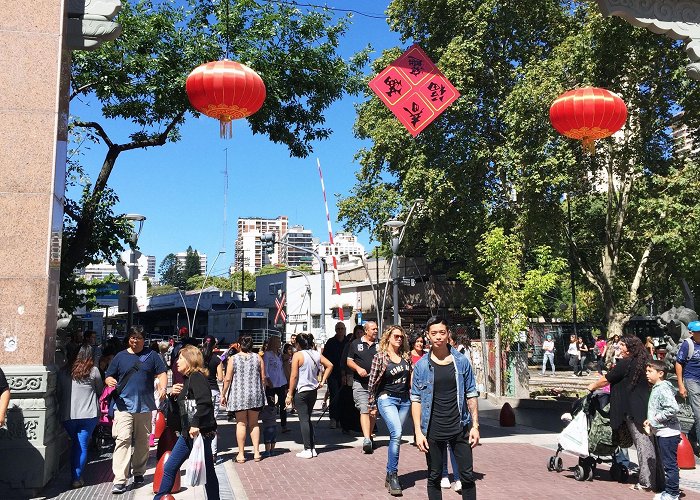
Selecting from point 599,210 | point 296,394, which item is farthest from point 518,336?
point 599,210

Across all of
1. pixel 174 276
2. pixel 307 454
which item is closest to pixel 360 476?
pixel 307 454

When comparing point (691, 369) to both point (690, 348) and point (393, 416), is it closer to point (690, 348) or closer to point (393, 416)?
point (690, 348)

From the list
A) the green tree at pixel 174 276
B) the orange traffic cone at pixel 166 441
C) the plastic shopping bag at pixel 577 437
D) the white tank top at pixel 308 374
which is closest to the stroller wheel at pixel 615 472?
the plastic shopping bag at pixel 577 437

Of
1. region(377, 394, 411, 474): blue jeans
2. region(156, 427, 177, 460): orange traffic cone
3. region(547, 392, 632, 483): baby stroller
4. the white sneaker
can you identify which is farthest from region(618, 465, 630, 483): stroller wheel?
region(156, 427, 177, 460): orange traffic cone

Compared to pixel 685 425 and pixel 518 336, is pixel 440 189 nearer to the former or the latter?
pixel 518 336

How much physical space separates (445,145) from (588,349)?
12.5m

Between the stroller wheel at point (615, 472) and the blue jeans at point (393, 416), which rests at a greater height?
the blue jeans at point (393, 416)

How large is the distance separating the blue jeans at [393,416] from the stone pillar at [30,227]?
12.1 ft

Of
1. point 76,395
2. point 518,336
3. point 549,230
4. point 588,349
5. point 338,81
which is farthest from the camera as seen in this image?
point 588,349

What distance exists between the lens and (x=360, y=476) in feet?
27.5

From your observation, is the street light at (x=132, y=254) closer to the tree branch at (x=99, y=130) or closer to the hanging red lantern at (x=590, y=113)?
the tree branch at (x=99, y=130)

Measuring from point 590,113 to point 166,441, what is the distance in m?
8.20

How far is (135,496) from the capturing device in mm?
7332

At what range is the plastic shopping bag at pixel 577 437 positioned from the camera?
7949 mm
